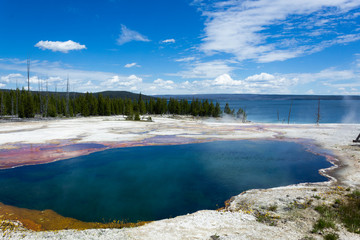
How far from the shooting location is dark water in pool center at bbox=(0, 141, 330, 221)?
46.6ft

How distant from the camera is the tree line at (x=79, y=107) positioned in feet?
265

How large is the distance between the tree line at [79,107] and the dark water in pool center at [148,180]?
4621 cm

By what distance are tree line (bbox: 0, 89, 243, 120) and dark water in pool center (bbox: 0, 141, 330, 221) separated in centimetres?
4621

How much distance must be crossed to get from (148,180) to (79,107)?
3741 inches

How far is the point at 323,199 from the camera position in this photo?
1318 centimetres

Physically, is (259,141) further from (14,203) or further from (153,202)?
(14,203)

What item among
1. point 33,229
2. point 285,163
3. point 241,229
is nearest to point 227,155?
point 285,163

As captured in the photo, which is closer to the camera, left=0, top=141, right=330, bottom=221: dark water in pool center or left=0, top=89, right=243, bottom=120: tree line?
left=0, top=141, right=330, bottom=221: dark water in pool center

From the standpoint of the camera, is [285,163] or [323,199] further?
[285,163]

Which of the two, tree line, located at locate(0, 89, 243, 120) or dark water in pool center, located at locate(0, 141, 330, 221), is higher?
tree line, located at locate(0, 89, 243, 120)

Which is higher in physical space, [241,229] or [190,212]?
[241,229]

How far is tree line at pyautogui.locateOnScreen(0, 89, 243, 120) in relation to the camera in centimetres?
8075

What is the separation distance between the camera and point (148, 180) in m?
19.2

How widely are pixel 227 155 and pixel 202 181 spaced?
411 inches
